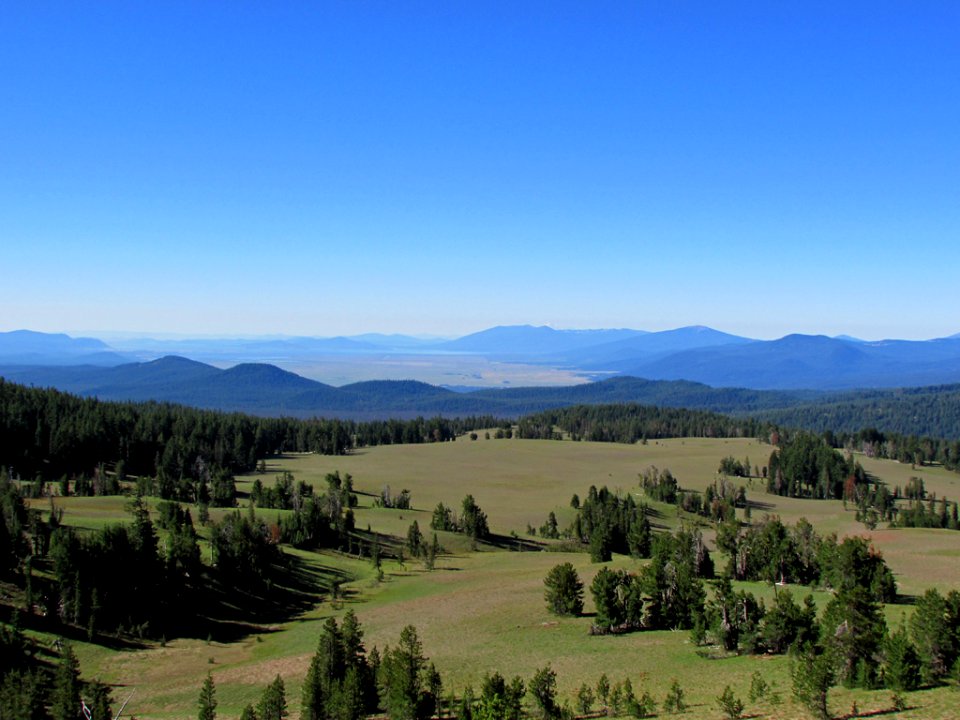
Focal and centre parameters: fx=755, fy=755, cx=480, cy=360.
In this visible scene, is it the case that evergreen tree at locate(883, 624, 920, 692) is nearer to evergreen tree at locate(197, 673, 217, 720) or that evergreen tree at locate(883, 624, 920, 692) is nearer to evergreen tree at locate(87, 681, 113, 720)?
evergreen tree at locate(197, 673, 217, 720)

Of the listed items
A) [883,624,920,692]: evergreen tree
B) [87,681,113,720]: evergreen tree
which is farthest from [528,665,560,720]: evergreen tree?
[87,681,113,720]: evergreen tree

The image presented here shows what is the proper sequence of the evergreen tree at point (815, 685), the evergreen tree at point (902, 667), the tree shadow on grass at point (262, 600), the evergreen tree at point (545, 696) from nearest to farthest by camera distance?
the evergreen tree at point (815, 685), the evergreen tree at point (545, 696), the evergreen tree at point (902, 667), the tree shadow on grass at point (262, 600)

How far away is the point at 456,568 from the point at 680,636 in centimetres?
3590

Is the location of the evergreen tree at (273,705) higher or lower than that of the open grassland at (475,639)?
higher

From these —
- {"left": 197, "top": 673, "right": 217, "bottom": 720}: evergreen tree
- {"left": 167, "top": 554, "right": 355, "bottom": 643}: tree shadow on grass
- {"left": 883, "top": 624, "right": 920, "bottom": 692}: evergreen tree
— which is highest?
{"left": 883, "top": 624, "right": 920, "bottom": 692}: evergreen tree

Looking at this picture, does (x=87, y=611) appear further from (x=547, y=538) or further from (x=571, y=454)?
(x=571, y=454)

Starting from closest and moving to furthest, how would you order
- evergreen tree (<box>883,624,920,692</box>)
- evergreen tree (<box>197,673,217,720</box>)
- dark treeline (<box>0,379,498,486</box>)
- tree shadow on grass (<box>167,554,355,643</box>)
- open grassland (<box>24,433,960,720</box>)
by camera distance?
1. evergreen tree (<box>883,624,920,692</box>)
2. evergreen tree (<box>197,673,217,720</box>)
3. open grassland (<box>24,433,960,720</box>)
4. tree shadow on grass (<box>167,554,355,643</box>)
5. dark treeline (<box>0,379,498,486</box>)

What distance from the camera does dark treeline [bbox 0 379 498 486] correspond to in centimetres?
12706

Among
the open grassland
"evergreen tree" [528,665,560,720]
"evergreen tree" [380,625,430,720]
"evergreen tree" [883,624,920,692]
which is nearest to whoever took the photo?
"evergreen tree" [528,665,560,720]

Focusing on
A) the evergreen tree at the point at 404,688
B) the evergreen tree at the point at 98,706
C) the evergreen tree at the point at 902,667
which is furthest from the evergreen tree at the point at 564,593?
the evergreen tree at the point at 98,706

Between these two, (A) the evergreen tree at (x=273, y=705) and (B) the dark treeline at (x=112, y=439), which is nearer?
(A) the evergreen tree at (x=273, y=705)

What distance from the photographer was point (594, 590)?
53.7m

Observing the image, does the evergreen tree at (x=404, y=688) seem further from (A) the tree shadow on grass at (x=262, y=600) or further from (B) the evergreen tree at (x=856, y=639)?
(A) the tree shadow on grass at (x=262, y=600)

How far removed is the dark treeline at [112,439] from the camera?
12706cm
